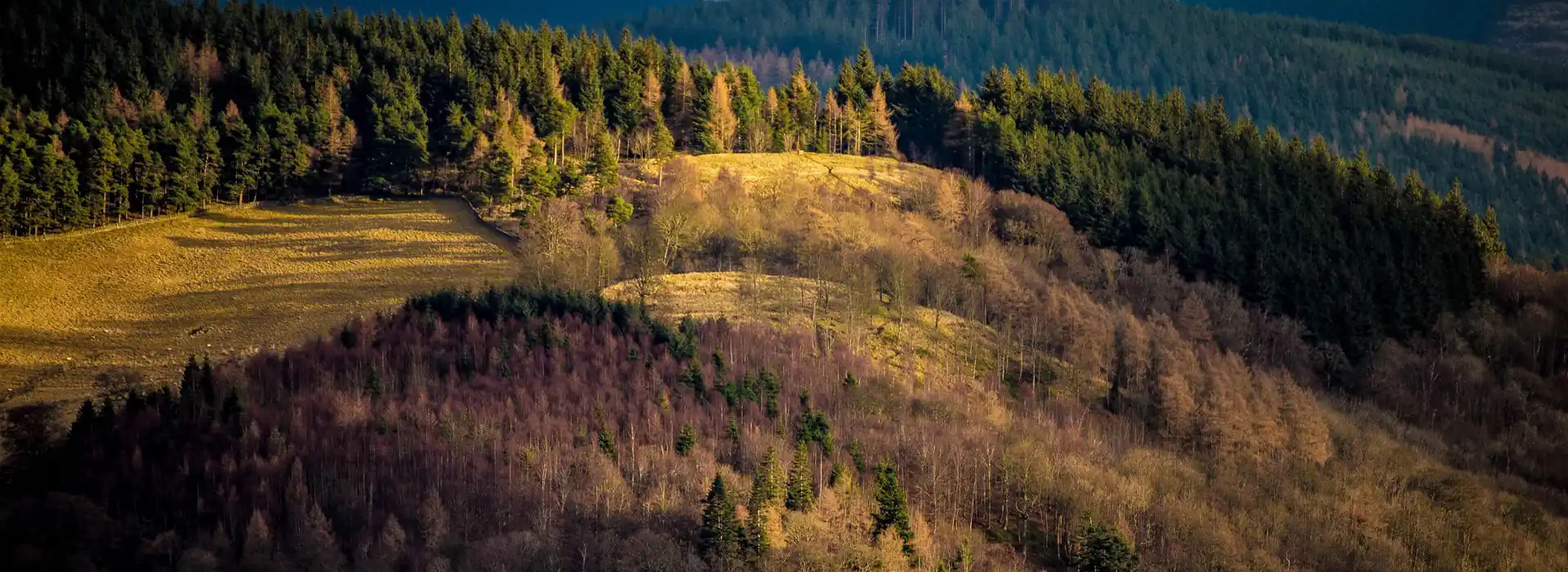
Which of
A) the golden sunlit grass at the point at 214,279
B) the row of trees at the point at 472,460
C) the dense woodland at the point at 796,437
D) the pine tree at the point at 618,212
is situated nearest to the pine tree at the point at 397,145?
the golden sunlit grass at the point at 214,279

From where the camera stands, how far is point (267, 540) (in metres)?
68.7

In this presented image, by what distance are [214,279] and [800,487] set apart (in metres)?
54.6

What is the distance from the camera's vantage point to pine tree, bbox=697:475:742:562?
69.6 metres

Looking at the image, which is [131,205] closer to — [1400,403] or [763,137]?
[763,137]

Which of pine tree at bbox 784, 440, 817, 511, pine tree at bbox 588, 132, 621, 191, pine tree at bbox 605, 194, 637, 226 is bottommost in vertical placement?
pine tree at bbox 784, 440, 817, 511

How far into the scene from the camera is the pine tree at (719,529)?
228 feet

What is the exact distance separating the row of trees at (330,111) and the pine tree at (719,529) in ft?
170

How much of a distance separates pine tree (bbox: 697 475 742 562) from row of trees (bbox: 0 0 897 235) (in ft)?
170

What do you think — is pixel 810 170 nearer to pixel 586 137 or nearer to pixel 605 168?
pixel 586 137

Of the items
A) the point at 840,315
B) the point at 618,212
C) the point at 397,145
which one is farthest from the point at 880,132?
the point at 397,145

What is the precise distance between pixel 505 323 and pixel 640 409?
14.9 m

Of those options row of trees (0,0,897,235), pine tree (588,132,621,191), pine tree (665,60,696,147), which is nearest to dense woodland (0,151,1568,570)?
pine tree (588,132,621,191)

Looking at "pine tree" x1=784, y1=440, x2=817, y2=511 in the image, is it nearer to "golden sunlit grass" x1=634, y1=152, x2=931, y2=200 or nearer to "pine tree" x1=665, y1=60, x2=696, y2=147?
"golden sunlit grass" x1=634, y1=152, x2=931, y2=200

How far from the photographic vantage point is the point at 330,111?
4811 inches
